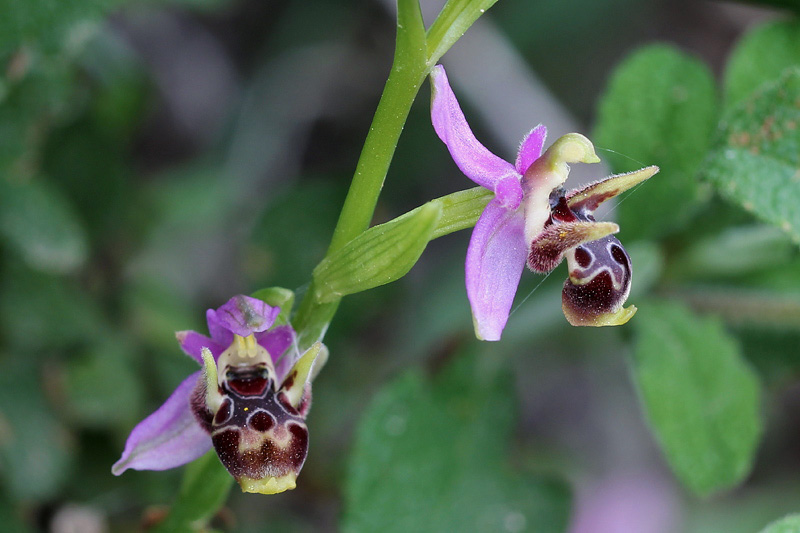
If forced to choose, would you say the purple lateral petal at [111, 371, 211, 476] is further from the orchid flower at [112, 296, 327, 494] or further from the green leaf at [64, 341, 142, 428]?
the green leaf at [64, 341, 142, 428]

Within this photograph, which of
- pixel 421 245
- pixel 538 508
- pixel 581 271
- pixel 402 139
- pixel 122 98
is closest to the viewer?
pixel 421 245

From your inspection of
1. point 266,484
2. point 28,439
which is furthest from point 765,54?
point 28,439

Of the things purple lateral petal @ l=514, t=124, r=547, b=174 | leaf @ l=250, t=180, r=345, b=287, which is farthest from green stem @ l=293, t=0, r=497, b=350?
leaf @ l=250, t=180, r=345, b=287

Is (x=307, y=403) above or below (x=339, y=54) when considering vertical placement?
above

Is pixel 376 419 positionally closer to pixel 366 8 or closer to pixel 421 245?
pixel 421 245

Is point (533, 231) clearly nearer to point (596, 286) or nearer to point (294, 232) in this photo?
point (596, 286)

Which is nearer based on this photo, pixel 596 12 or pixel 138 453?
pixel 138 453

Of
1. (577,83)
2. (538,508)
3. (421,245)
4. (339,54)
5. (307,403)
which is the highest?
(421,245)

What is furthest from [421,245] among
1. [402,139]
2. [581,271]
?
[402,139]
